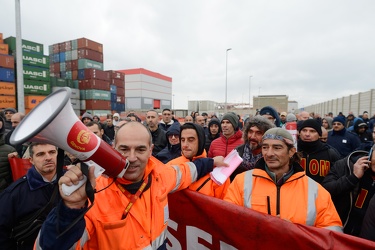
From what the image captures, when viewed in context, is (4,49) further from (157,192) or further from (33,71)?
(157,192)

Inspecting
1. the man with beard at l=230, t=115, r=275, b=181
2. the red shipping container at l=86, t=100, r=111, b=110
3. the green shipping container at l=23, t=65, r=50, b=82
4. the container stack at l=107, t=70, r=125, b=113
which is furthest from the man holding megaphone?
the container stack at l=107, t=70, r=125, b=113

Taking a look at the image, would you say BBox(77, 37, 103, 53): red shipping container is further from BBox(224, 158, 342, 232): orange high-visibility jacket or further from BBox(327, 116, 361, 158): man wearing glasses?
BBox(224, 158, 342, 232): orange high-visibility jacket

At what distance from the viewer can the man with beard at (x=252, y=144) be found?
2848 mm

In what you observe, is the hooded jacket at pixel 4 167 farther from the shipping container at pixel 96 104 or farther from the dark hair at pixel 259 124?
the shipping container at pixel 96 104

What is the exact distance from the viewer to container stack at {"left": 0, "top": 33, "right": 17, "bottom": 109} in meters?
16.3

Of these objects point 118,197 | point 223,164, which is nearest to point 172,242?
point 223,164

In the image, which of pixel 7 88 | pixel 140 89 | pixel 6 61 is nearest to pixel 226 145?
pixel 7 88

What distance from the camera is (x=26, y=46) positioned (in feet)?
62.4

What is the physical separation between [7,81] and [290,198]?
2103 cm

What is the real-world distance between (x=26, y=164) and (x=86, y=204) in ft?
8.48

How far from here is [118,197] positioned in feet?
4.86

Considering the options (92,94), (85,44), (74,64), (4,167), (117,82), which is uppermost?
(85,44)

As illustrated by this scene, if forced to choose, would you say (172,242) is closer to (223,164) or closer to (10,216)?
(223,164)

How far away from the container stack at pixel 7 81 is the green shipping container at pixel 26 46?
3.09 feet
